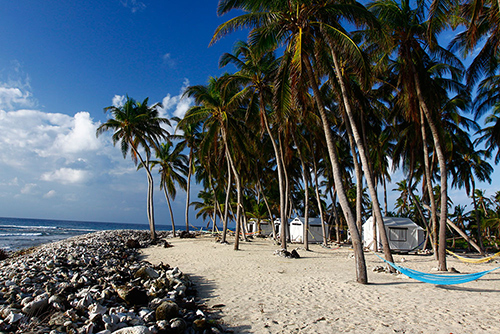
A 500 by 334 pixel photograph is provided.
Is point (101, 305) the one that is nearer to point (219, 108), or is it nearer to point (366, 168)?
point (366, 168)

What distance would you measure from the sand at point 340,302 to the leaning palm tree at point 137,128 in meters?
12.5

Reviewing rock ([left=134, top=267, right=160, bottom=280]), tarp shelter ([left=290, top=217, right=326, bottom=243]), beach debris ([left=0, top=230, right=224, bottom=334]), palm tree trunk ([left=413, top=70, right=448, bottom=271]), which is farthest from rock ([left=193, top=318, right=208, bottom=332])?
tarp shelter ([left=290, top=217, right=326, bottom=243])

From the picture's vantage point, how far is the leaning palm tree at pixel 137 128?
19031mm

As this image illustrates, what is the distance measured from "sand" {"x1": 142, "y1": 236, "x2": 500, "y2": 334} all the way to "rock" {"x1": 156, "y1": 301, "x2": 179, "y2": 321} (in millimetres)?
859

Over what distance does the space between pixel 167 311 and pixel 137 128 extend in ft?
55.9

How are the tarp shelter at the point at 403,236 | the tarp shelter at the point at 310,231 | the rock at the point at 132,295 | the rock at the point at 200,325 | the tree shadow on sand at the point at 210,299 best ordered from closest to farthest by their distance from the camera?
the rock at the point at 200,325 < the tree shadow on sand at the point at 210,299 < the rock at the point at 132,295 < the tarp shelter at the point at 403,236 < the tarp shelter at the point at 310,231

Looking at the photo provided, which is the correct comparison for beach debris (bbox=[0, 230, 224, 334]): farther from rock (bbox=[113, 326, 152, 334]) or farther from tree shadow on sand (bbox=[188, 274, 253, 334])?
tree shadow on sand (bbox=[188, 274, 253, 334])

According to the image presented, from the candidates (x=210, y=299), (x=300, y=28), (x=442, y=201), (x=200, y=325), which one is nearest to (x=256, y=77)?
(x=300, y=28)

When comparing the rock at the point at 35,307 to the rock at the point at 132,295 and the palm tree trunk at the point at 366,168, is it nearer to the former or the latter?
→ the rock at the point at 132,295

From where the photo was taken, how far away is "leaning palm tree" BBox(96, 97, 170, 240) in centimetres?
1903

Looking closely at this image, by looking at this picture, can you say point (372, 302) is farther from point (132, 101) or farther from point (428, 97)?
point (132, 101)

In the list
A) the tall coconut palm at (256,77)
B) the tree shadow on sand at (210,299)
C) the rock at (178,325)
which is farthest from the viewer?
the tall coconut palm at (256,77)

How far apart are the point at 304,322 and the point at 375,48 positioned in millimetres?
11217

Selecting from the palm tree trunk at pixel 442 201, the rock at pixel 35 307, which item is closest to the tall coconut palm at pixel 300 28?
the palm tree trunk at pixel 442 201
